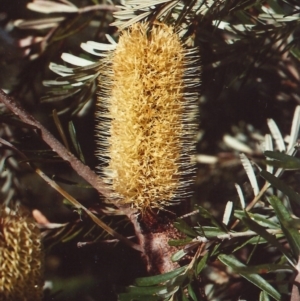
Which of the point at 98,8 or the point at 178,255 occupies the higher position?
the point at 98,8

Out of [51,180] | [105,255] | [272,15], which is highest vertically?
[272,15]

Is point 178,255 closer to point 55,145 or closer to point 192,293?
point 192,293

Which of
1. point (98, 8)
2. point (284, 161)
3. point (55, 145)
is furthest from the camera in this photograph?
point (98, 8)

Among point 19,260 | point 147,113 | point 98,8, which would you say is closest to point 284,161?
point 147,113

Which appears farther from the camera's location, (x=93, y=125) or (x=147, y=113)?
(x=93, y=125)

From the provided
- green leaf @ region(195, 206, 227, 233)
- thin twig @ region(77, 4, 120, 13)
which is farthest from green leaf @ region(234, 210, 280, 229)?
thin twig @ region(77, 4, 120, 13)

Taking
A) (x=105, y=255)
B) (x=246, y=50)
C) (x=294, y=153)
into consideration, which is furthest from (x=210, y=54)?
(x=105, y=255)

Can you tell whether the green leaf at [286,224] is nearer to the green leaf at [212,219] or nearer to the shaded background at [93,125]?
the green leaf at [212,219]

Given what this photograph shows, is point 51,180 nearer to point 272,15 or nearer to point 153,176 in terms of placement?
point 153,176
